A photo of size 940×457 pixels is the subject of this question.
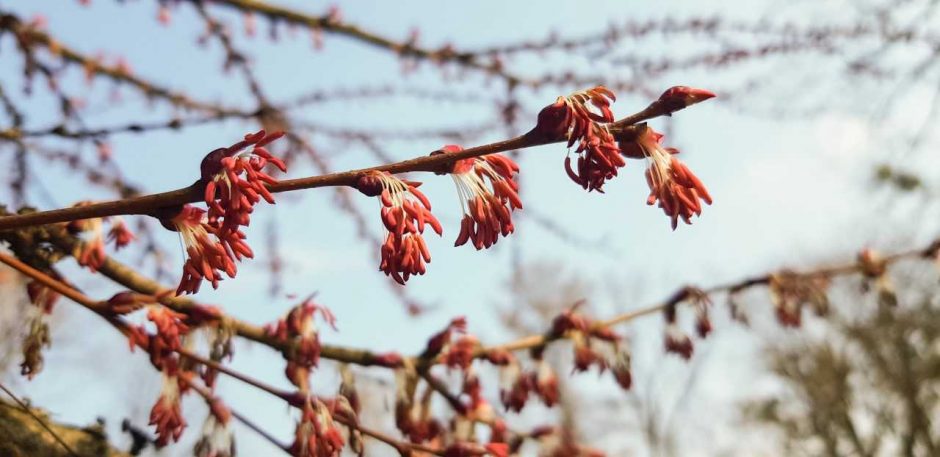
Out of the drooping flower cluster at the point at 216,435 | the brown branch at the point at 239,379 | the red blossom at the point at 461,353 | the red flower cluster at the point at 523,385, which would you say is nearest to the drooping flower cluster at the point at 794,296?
the red flower cluster at the point at 523,385

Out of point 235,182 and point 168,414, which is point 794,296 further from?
point 235,182

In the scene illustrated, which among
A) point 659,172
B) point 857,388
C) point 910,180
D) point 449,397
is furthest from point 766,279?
point 857,388

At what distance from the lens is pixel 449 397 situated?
70.0 inches

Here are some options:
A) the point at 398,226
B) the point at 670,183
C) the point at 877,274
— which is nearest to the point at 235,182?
the point at 398,226

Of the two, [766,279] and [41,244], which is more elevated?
[766,279]

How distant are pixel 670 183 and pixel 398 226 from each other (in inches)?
13.3

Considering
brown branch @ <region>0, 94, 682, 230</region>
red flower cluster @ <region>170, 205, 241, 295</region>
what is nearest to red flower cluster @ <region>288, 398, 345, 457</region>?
red flower cluster @ <region>170, 205, 241, 295</region>

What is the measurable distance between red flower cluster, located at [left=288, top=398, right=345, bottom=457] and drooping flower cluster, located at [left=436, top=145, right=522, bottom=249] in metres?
0.51

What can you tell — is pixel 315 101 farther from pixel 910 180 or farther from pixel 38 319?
pixel 910 180

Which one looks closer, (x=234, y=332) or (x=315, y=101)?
(x=234, y=332)

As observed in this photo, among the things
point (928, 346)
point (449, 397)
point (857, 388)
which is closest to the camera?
point (449, 397)

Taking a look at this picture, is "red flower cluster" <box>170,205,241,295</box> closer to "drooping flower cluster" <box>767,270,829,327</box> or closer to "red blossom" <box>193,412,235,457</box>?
"red blossom" <box>193,412,235,457</box>

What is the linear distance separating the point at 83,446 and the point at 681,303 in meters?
1.49

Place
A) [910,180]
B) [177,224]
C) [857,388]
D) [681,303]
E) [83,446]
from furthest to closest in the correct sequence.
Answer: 1. [857,388]
2. [910,180]
3. [681,303]
4. [83,446]
5. [177,224]
